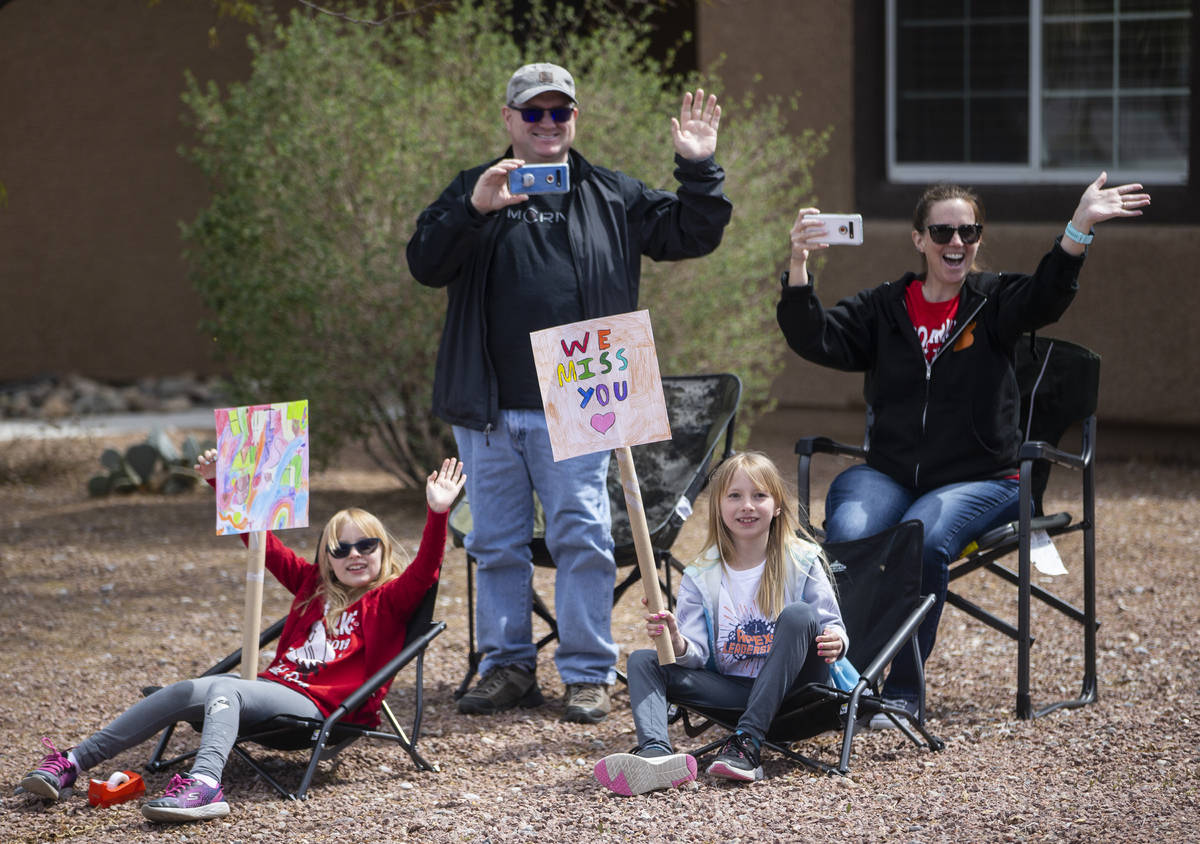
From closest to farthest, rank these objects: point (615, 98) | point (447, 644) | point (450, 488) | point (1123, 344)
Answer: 1. point (450, 488)
2. point (447, 644)
3. point (615, 98)
4. point (1123, 344)

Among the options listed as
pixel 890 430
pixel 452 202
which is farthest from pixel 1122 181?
pixel 452 202

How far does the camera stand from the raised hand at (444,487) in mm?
4023

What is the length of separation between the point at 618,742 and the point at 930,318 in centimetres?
166

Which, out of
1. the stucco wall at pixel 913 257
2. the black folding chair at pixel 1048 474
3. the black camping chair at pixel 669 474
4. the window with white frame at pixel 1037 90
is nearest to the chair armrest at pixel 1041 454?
the black folding chair at pixel 1048 474

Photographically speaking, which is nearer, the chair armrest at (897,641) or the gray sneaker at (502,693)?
the chair armrest at (897,641)

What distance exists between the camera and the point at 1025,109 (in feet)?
30.0

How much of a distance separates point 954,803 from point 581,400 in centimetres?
150

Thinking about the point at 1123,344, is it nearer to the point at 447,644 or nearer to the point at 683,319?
the point at 683,319

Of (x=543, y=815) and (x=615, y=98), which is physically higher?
(x=615, y=98)

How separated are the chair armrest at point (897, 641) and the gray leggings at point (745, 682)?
124mm

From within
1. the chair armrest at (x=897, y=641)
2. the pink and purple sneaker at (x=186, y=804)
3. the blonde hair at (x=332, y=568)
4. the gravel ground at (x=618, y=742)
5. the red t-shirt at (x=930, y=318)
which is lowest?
the gravel ground at (x=618, y=742)

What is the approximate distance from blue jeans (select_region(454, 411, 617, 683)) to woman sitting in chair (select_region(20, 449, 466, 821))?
1.23 ft

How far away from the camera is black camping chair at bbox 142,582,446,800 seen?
3875 mm

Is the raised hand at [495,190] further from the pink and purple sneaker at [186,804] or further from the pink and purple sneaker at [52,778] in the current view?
the pink and purple sneaker at [52,778]
